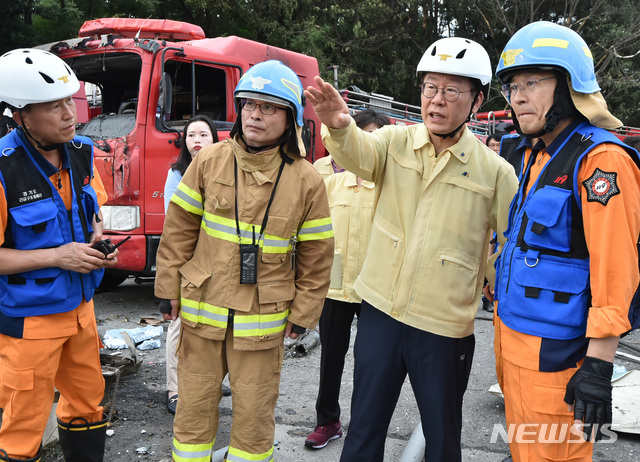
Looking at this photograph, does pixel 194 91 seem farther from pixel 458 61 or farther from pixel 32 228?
pixel 458 61

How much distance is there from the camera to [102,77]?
6.54 meters

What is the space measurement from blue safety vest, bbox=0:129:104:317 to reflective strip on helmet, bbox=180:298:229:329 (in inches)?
21.7

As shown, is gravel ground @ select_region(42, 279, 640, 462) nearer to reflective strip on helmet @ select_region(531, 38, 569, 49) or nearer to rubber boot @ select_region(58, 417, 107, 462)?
rubber boot @ select_region(58, 417, 107, 462)

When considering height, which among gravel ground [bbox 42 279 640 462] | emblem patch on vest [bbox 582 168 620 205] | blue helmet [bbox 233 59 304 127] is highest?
blue helmet [bbox 233 59 304 127]

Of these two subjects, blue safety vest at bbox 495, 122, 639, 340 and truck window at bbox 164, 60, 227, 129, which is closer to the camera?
blue safety vest at bbox 495, 122, 639, 340

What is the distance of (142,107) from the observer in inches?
231

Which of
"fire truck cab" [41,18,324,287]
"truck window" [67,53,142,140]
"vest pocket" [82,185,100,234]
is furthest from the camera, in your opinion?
"truck window" [67,53,142,140]

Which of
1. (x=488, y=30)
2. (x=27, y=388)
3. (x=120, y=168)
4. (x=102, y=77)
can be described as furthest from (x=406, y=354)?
(x=488, y=30)

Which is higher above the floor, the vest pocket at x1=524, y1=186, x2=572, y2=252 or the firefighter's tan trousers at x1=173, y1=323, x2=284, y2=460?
the vest pocket at x1=524, y1=186, x2=572, y2=252

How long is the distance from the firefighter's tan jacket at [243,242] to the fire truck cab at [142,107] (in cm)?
326

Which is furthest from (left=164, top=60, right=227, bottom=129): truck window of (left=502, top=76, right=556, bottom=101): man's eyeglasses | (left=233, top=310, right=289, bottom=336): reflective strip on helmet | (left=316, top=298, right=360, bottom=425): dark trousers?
(left=502, top=76, right=556, bottom=101): man's eyeglasses

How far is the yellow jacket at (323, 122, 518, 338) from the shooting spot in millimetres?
2344

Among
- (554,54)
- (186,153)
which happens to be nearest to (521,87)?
(554,54)

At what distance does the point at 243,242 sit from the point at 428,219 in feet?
2.72
